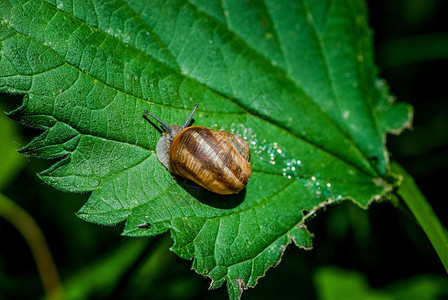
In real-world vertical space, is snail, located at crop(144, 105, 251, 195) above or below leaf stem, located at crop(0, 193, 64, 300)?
above

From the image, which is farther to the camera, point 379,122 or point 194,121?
point 379,122

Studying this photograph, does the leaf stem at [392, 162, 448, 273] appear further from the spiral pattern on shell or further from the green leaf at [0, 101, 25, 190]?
the green leaf at [0, 101, 25, 190]

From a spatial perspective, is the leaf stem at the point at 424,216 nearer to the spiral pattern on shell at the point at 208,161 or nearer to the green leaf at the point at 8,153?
the spiral pattern on shell at the point at 208,161

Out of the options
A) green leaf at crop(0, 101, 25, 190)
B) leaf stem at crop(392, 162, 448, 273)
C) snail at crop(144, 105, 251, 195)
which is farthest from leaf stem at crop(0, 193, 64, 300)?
leaf stem at crop(392, 162, 448, 273)

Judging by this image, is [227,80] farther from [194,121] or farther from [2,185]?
[2,185]

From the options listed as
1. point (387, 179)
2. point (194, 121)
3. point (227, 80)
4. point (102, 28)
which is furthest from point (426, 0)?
point (102, 28)

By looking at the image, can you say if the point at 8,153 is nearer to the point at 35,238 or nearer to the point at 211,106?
the point at 35,238
